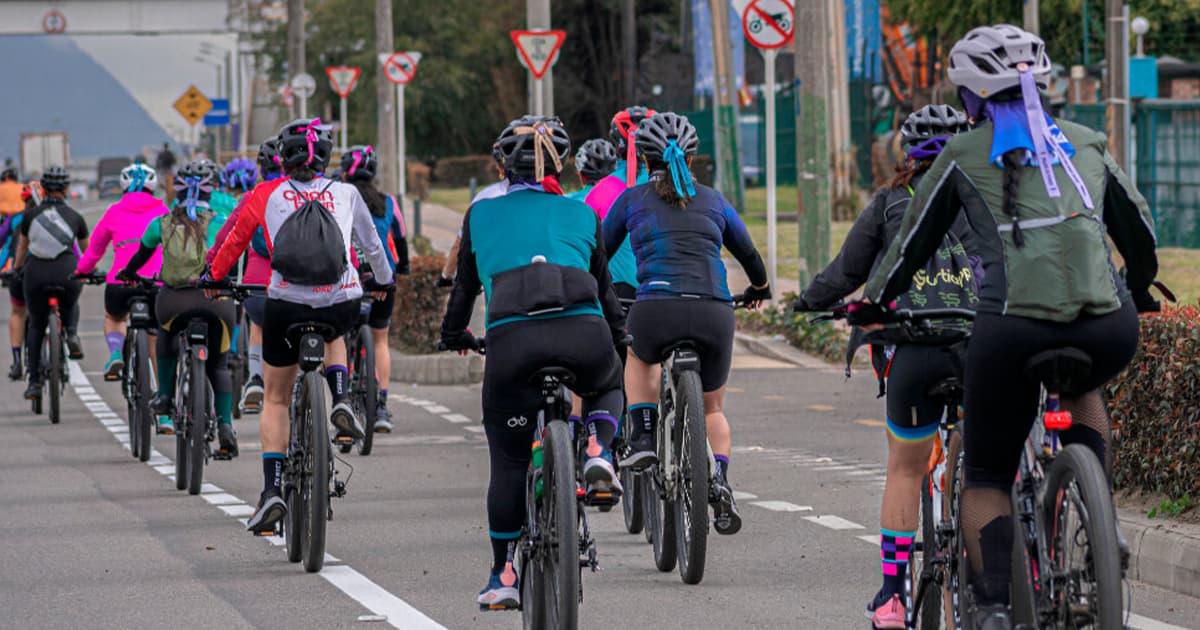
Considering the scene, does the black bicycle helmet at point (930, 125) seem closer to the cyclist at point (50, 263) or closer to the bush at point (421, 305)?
the cyclist at point (50, 263)

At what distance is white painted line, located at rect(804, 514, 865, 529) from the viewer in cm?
1058

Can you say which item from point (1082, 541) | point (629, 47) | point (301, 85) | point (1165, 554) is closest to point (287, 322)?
point (1165, 554)

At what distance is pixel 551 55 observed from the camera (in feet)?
76.2

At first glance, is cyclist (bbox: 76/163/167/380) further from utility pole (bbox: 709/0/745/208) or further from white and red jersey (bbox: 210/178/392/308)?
utility pole (bbox: 709/0/745/208)

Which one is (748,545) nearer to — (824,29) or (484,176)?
(824,29)

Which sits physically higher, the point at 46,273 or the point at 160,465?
the point at 46,273

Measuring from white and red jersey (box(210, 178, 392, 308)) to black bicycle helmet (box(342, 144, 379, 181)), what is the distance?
14.8 feet

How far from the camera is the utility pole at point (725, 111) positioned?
39312 millimetres

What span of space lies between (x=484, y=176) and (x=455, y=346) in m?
57.9

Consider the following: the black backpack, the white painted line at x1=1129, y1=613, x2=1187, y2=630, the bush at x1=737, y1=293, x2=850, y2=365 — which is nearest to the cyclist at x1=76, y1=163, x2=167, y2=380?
the black backpack

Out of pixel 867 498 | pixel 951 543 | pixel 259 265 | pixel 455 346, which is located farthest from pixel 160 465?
pixel 951 543

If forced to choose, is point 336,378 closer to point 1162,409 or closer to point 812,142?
point 1162,409

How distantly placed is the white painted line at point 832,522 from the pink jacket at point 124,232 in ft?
17.5

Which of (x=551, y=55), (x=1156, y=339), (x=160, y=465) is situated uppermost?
(x=551, y=55)
